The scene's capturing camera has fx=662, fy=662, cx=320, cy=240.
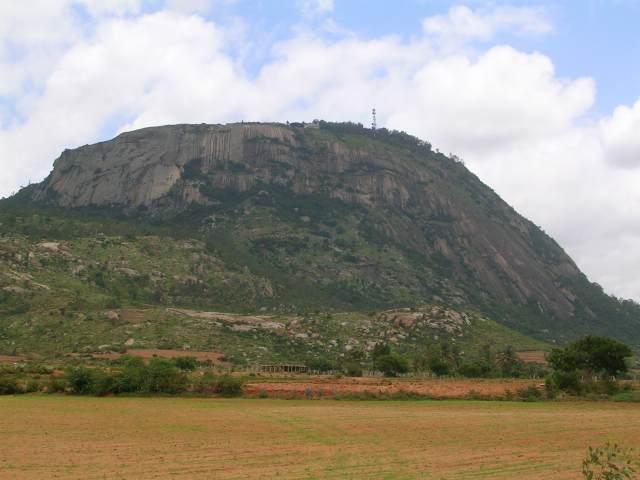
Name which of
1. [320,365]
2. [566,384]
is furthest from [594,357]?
[320,365]

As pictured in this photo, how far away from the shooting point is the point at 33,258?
495 feet

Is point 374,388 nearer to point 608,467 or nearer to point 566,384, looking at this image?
point 566,384

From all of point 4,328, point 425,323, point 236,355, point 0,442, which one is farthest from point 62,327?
Result: point 0,442

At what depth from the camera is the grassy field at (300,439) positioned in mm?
27672

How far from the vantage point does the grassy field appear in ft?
90.8

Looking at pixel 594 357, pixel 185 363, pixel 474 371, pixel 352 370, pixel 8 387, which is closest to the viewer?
pixel 8 387

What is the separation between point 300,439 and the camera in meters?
38.0

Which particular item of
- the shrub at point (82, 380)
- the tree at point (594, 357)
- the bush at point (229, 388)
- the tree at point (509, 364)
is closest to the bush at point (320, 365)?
the tree at point (509, 364)

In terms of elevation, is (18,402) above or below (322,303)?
below

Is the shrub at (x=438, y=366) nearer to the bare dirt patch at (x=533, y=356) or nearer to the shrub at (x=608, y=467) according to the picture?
the bare dirt patch at (x=533, y=356)

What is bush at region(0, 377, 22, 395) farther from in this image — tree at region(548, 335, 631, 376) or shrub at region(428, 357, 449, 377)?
tree at region(548, 335, 631, 376)

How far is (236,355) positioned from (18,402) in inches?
2339

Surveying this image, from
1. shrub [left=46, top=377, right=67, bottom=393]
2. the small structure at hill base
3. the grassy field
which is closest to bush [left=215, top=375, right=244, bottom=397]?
the grassy field

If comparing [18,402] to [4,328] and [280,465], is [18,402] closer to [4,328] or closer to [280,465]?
[280,465]
